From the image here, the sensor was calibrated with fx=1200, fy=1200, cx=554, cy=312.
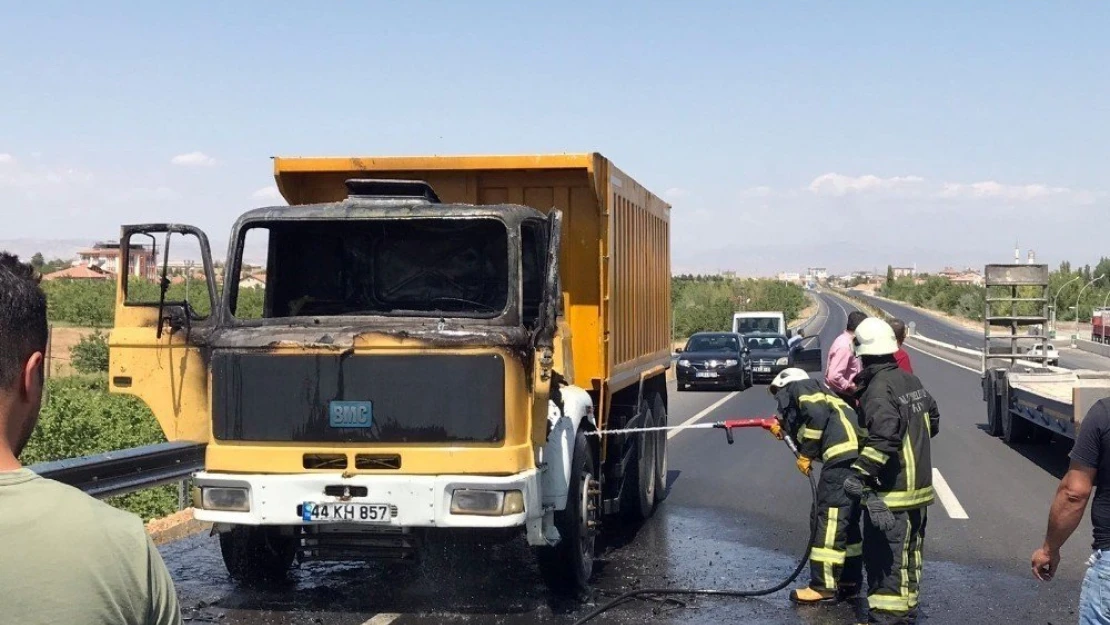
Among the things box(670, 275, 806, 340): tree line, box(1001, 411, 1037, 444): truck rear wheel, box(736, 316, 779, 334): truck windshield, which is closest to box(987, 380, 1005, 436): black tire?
box(1001, 411, 1037, 444): truck rear wheel

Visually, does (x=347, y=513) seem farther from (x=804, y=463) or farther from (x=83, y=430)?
(x=83, y=430)

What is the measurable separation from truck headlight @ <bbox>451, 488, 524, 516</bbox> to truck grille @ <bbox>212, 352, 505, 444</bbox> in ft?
0.96

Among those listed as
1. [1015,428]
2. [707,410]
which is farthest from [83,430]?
[1015,428]

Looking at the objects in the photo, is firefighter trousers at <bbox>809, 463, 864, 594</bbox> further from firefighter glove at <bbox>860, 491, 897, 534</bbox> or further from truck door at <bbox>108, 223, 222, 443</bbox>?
truck door at <bbox>108, 223, 222, 443</bbox>

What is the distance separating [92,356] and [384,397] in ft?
118

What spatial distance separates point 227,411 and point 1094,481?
14.9ft

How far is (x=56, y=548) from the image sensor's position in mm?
1866

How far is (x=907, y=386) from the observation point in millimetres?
6789

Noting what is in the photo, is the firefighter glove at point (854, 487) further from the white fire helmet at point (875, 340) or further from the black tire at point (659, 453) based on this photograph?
the black tire at point (659, 453)

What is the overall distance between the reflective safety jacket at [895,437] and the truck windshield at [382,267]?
2.35m

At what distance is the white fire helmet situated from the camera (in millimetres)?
6836

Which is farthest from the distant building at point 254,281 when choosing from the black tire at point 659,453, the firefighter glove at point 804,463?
the black tire at point 659,453

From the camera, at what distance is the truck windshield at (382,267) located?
7.57 m

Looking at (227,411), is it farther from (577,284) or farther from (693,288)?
(693,288)
